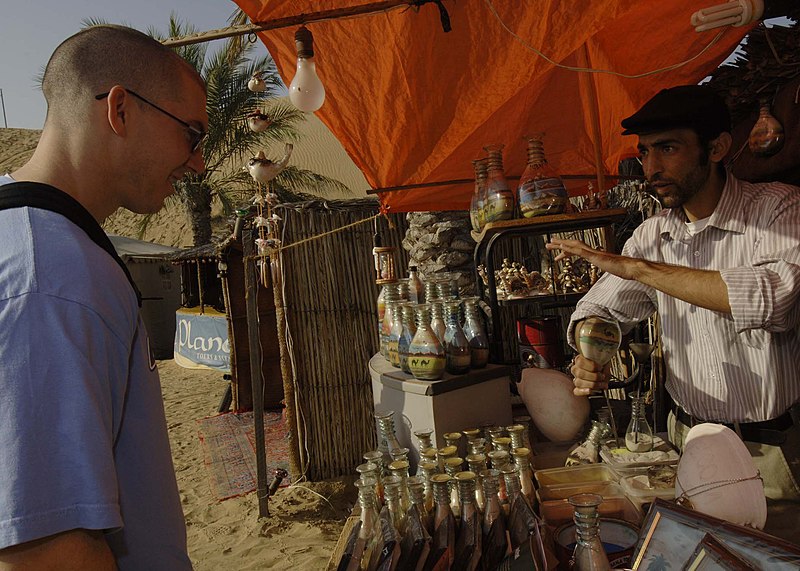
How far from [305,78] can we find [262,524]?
13.9 ft

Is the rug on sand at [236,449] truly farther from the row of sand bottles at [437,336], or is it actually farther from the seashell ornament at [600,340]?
the seashell ornament at [600,340]

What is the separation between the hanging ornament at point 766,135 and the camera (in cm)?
236

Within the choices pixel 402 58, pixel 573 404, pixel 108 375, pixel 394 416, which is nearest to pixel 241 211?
pixel 402 58

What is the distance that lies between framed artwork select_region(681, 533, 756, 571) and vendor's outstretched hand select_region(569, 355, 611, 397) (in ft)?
3.27

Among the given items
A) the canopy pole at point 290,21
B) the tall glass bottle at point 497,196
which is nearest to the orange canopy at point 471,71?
the canopy pole at point 290,21

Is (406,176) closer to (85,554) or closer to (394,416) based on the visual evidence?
(394,416)

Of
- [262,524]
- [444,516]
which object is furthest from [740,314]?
[262,524]

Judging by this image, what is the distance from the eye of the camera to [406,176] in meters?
3.34

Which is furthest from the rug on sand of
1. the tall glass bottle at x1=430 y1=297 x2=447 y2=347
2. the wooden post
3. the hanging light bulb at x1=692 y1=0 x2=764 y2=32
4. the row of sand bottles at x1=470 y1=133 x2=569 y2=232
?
the hanging light bulb at x1=692 y1=0 x2=764 y2=32

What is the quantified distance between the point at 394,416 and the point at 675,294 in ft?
4.25

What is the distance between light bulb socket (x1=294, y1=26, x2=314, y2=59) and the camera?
7.16 feet

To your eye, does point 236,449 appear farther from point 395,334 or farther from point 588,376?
point 588,376

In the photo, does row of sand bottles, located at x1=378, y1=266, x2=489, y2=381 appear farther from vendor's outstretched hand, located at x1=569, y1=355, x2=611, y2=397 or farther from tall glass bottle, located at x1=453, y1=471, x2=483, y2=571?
tall glass bottle, located at x1=453, y1=471, x2=483, y2=571

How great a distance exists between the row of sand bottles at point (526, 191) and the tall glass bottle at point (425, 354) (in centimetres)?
65
